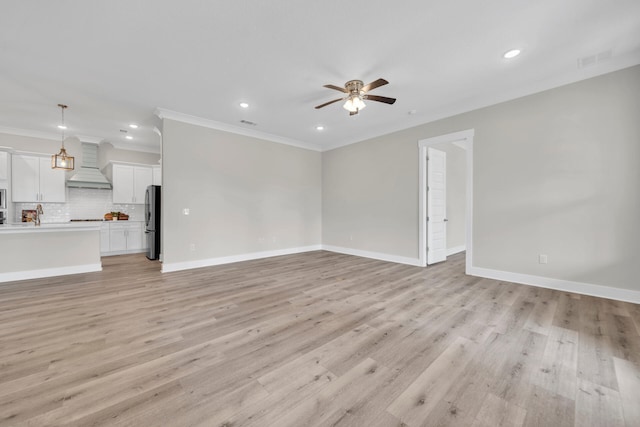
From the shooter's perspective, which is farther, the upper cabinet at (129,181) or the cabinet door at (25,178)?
the upper cabinet at (129,181)

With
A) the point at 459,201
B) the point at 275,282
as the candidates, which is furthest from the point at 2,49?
the point at 459,201

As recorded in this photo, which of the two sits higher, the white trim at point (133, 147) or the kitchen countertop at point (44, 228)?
the white trim at point (133, 147)

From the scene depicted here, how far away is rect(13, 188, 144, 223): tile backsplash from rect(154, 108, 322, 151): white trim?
3.84m

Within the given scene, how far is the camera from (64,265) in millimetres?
4387

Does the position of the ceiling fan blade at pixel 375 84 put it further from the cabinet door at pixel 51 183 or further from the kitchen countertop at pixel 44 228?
the cabinet door at pixel 51 183

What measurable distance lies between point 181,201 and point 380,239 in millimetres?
4267

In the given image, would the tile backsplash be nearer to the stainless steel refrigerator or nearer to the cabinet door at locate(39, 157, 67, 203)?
the cabinet door at locate(39, 157, 67, 203)

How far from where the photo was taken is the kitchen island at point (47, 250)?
3959mm

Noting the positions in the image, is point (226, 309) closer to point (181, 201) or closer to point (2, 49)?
point (181, 201)

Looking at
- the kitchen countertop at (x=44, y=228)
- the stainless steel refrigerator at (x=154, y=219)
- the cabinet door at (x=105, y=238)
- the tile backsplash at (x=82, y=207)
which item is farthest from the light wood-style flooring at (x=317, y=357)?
the tile backsplash at (x=82, y=207)

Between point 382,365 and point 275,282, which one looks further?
point 275,282

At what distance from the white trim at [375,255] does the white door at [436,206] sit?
34 centimetres

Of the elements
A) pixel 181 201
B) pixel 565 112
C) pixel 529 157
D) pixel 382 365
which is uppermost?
pixel 565 112

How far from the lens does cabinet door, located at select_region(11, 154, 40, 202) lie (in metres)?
5.36
